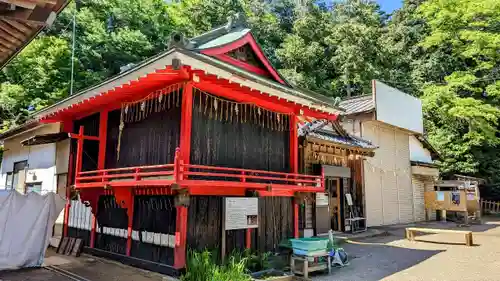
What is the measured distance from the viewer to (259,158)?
32.2 feet

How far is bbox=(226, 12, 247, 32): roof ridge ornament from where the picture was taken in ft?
35.6

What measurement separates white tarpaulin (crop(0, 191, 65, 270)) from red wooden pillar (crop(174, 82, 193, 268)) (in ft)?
13.8

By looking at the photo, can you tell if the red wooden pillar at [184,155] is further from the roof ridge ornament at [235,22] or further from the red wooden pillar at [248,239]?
the roof ridge ornament at [235,22]

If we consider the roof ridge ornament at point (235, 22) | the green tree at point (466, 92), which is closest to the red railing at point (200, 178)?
the roof ridge ornament at point (235, 22)

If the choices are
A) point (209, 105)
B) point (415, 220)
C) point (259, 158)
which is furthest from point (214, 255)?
point (415, 220)

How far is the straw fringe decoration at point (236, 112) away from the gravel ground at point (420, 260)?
14.2 feet

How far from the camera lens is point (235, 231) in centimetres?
888

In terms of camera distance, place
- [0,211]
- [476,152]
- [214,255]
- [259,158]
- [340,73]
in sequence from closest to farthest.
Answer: [214,255]
[0,211]
[259,158]
[476,152]
[340,73]

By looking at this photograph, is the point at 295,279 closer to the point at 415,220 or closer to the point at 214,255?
the point at 214,255

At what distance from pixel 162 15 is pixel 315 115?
2411 centimetres

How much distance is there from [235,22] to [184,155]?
5.35 metres

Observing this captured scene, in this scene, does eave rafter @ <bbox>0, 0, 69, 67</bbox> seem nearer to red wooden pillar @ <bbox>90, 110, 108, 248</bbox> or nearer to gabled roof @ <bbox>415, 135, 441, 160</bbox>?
red wooden pillar @ <bbox>90, 110, 108, 248</bbox>

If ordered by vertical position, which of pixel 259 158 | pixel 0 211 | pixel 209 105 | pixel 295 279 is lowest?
pixel 295 279

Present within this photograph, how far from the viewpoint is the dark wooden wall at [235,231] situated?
8.06m
